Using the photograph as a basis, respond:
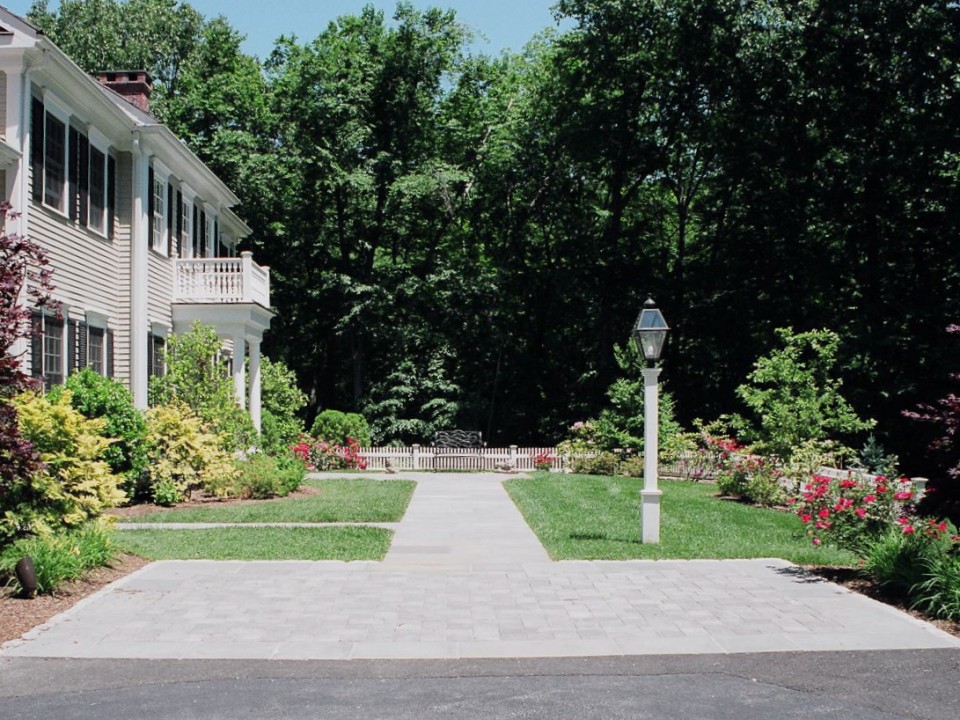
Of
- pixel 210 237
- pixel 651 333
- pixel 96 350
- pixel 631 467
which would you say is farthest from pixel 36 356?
pixel 631 467

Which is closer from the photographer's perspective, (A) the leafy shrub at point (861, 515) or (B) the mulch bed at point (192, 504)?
(A) the leafy shrub at point (861, 515)

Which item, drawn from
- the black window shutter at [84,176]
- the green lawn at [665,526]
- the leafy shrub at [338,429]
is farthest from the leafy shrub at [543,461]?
the black window shutter at [84,176]

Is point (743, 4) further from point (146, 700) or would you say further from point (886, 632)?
point (146, 700)

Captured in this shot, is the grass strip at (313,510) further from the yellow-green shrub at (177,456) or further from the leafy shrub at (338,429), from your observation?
the leafy shrub at (338,429)

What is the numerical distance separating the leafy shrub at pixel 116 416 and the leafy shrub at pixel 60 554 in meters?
5.23

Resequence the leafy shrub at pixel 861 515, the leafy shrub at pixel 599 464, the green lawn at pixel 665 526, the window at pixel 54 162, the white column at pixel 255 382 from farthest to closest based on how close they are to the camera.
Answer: the leafy shrub at pixel 599 464
the white column at pixel 255 382
the window at pixel 54 162
the green lawn at pixel 665 526
the leafy shrub at pixel 861 515

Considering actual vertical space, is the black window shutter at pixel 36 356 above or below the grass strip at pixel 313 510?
above

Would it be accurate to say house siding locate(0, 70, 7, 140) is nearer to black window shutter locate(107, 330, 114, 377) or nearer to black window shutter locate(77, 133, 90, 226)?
black window shutter locate(77, 133, 90, 226)

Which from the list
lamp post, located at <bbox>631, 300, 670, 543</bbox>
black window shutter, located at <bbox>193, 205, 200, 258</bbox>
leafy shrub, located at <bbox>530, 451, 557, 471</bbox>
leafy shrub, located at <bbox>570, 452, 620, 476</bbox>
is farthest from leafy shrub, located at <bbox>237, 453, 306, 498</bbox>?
leafy shrub, located at <bbox>530, 451, 557, 471</bbox>

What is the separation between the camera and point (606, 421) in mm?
27703

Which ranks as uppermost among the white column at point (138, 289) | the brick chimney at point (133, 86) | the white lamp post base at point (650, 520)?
the brick chimney at point (133, 86)

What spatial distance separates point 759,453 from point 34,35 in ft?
50.5

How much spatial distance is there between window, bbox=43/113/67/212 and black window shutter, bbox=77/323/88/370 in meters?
2.27

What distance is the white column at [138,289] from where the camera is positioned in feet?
67.4
